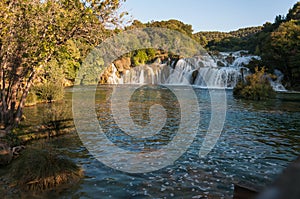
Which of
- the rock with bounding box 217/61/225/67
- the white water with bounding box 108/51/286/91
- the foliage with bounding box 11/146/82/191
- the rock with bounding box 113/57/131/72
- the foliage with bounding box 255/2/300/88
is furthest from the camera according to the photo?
the rock with bounding box 113/57/131/72

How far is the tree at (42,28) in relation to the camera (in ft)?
28.1

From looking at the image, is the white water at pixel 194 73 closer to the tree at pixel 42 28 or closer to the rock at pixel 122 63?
the rock at pixel 122 63

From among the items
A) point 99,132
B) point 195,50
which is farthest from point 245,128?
point 195,50

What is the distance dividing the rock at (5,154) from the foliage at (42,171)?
3.82ft

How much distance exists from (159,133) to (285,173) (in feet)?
39.0

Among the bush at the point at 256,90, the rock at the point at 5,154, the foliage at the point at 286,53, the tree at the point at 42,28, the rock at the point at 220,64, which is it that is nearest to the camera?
the rock at the point at 5,154

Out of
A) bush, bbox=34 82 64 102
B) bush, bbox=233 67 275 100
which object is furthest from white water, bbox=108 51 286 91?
bush, bbox=34 82 64 102

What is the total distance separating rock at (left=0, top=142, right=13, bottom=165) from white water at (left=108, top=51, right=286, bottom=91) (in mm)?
35880

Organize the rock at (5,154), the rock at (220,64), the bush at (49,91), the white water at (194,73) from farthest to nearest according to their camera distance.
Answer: the rock at (220,64), the white water at (194,73), the bush at (49,91), the rock at (5,154)

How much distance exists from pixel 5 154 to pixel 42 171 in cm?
208

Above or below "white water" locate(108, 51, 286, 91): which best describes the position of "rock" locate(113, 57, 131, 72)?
above

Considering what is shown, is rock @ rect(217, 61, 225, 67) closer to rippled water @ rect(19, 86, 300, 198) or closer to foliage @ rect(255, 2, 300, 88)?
foliage @ rect(255, 2, 300, 88)

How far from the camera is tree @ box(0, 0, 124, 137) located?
8.56 metres

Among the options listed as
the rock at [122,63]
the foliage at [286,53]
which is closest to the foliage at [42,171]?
the foliage at [286,53]
